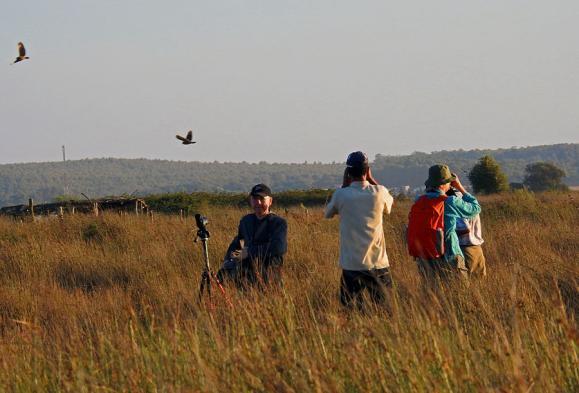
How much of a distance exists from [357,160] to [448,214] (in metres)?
1.43

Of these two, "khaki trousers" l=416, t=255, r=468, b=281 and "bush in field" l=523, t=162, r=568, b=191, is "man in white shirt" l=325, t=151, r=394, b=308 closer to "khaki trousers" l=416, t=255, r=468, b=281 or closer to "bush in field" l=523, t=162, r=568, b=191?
"khaki trousers" l=416, t=255, r=468, b=281

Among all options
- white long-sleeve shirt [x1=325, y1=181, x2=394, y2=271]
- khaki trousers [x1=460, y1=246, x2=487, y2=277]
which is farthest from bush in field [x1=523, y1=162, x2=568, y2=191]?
white long-sleeve shirt [x1=325, y1=181, x2=394, y2=271]

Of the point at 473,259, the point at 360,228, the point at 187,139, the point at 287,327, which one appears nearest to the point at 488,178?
the point at 187,139

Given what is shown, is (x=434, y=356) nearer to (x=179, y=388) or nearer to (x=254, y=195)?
(x=179, y=388)

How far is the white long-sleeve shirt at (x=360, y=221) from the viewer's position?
6.71m

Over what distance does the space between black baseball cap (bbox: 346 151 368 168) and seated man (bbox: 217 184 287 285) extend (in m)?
1.02

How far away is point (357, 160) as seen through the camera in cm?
674

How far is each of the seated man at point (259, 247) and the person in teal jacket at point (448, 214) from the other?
1.26 m

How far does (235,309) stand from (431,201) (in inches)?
85.6

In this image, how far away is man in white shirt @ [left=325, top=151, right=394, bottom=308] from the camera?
Answer: 6719 mm

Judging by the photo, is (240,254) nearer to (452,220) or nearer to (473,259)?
(452,220)

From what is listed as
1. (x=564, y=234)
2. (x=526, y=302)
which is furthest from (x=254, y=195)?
(x=564, y=234)

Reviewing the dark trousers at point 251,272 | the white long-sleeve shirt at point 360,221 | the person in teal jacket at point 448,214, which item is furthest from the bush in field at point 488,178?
the white long-sleeve shirt at point 360,221

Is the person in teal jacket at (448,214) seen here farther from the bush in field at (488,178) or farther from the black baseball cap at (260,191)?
the bush in field at (488,178)
